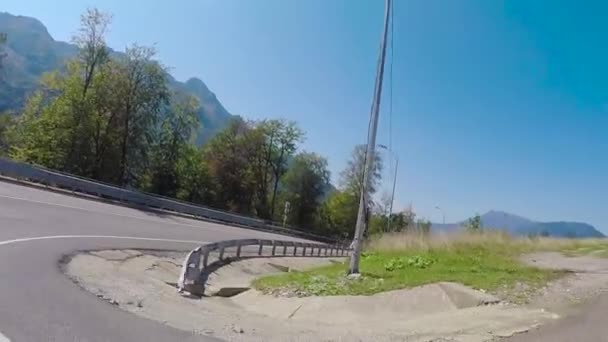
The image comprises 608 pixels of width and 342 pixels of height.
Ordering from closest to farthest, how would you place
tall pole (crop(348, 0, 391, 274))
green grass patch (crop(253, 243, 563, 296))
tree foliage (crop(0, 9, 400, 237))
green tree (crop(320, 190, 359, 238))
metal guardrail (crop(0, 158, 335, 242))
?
green grass patch (crop(253, 243, 563, 296)) → tall pole (crop(348, 0, 391, 274)) → metal guardrail (crop(0, 158, 335, 242)) → tree foliage (crop(0, 9, 400, 237)) → green tree (crop(320, 190, 359, 238))

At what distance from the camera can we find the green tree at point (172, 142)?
60.8 meters

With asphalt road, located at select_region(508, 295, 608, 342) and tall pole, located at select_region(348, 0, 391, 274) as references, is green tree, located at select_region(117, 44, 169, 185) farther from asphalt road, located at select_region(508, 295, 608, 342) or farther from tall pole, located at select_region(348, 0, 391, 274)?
asphalt road, located at select_region(508, 295, 608, 342)

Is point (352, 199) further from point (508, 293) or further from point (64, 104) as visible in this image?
point (508, 293)

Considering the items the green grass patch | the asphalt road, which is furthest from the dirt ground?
the green grass patch

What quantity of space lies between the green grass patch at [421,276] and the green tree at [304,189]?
6369 cm

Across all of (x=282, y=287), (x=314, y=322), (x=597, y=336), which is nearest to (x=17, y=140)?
(x=282, y=287)

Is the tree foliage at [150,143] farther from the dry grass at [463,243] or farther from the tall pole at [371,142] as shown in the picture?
the tall pole at [371,142]

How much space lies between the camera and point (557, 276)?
1345 centimetres

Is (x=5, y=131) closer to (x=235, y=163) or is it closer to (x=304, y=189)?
(x=235, y=163)

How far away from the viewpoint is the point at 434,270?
46.6ft

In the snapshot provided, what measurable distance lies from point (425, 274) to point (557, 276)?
3547 millimetres

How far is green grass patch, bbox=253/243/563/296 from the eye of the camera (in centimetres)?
1181

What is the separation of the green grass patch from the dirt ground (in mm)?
651

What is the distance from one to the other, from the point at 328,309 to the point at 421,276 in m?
3.79
